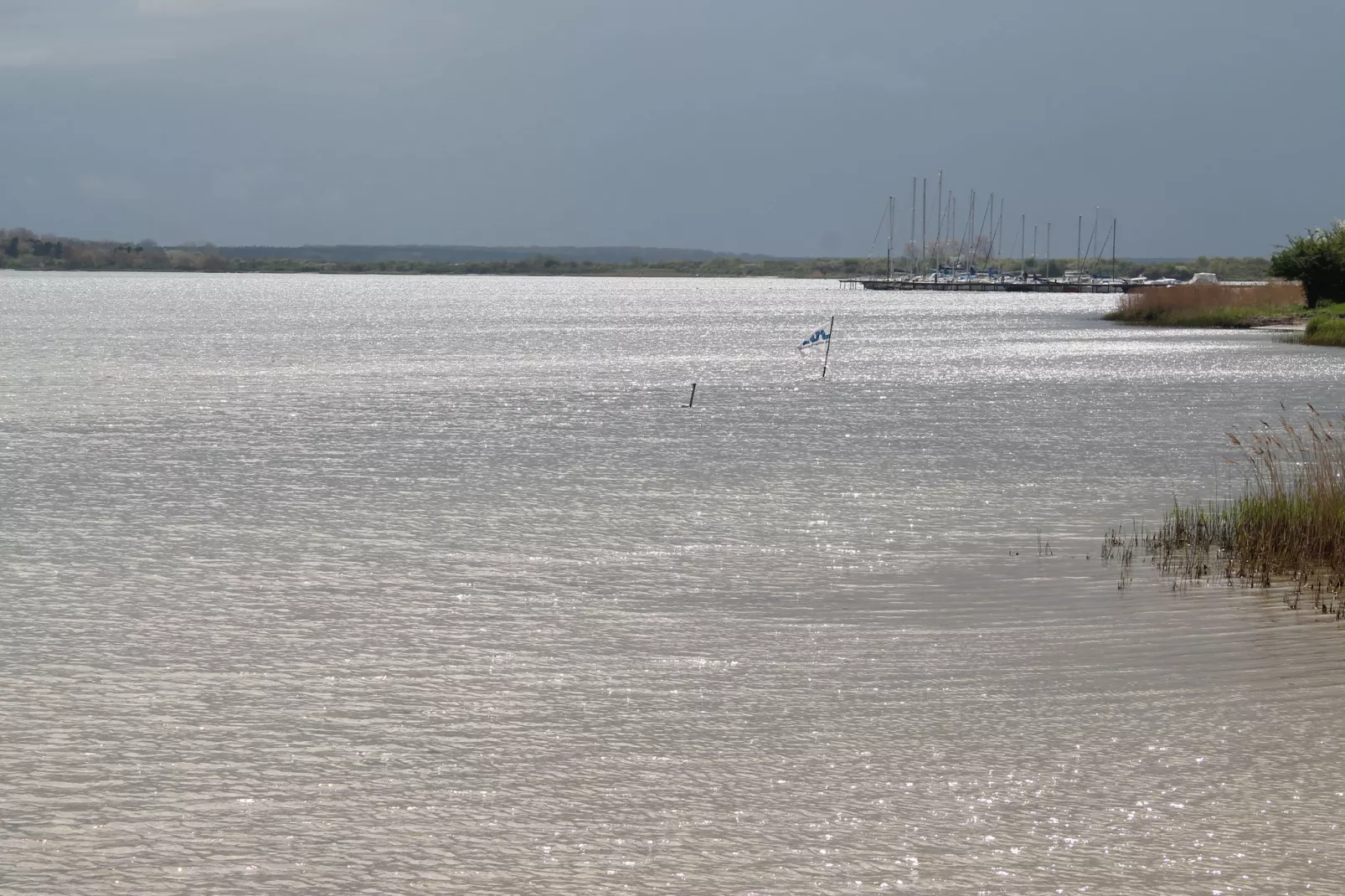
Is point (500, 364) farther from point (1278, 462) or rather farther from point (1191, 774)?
point (1191, 774)

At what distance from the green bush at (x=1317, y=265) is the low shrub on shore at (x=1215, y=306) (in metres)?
1.74

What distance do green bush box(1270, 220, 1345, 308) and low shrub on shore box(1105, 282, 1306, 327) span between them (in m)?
1.74

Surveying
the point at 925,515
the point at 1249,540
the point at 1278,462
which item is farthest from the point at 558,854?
the point at 1278,462

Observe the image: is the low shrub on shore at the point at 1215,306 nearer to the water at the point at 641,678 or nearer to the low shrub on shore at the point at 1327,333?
the low shrub on shore at the point at 1327,333

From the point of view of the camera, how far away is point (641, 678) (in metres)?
12.1

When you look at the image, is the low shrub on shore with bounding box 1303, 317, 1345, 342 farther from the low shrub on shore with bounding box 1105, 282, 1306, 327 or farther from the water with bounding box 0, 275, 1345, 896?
the water with bounding box 0, 275, 1345, 896

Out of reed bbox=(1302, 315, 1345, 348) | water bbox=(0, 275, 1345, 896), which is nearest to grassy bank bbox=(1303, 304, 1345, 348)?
reed bbox=(1302, 315, 1345, 348)

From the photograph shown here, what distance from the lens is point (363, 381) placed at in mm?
52375

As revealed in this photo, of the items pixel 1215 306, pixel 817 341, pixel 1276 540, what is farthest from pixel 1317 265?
pixel 1276 540

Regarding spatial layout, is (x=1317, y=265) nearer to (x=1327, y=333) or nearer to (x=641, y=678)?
(x=1327, y=333)

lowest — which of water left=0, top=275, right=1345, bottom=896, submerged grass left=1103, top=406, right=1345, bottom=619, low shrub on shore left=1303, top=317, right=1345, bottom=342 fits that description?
water left=0, top=275, right=1345, bottom=896

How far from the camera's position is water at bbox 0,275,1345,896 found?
848 cm

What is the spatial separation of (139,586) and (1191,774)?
10465 millimetres

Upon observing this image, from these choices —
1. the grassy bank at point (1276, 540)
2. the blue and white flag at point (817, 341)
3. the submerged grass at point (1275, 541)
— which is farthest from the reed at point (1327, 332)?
the grassy bank at point (1276, 540)
